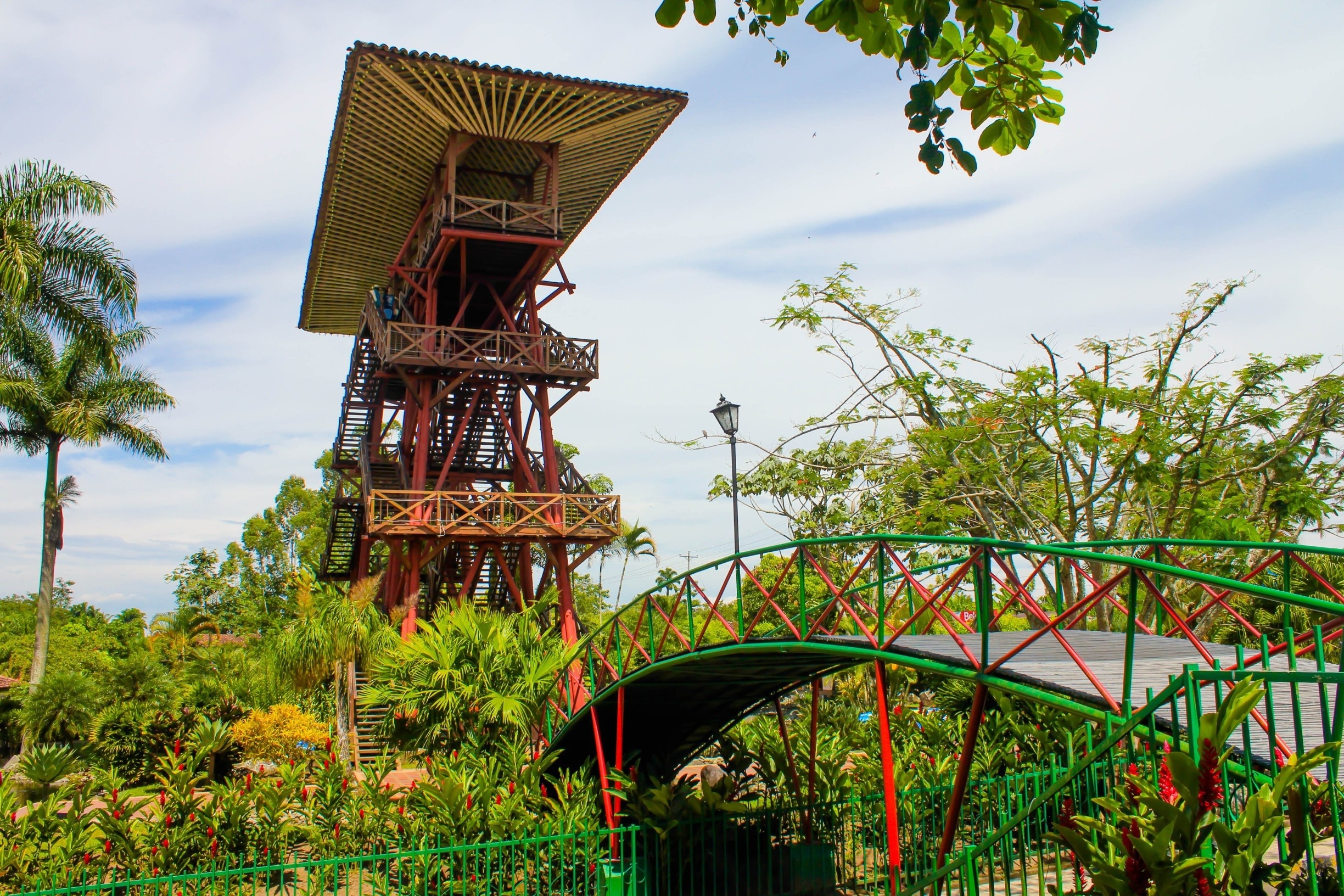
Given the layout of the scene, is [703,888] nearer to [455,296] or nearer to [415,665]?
[415,665]

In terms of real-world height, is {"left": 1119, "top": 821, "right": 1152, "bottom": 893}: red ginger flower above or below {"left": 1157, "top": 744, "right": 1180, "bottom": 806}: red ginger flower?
below

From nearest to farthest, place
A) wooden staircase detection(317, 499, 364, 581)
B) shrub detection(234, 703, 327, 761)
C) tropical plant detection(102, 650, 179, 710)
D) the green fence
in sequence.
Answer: the green fence, shrub detection(234, 703, 327, 761), tropical plant detection(102, 650, 179, 710), wooden staircase detection(317, 499, 364, 581)

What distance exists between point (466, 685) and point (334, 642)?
209 inches

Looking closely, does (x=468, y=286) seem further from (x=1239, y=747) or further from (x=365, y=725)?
(x=1239, y=747)

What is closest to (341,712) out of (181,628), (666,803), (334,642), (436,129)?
(334,642)

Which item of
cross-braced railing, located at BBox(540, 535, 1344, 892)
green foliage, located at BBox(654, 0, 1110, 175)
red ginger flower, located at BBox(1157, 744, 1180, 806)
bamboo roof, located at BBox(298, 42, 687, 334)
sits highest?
bamboo roof, located at BBox(298, 42, 687, 334)

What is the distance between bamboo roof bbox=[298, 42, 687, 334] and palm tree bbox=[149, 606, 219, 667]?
45.6 ft

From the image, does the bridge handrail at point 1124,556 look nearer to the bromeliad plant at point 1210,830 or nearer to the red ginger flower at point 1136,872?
the bromeliad plant at point 1210,830

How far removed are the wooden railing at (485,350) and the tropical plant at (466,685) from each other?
26.7 ft

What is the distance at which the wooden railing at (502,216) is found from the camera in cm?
2177

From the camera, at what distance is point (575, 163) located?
23672mm

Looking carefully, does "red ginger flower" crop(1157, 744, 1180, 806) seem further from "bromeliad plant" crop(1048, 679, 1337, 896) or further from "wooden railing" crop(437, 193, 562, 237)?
"wooden railing" crop(437, 193, 562, 237)

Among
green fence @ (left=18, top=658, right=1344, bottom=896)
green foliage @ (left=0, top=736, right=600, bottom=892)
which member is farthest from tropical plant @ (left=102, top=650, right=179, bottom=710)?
green fence @ (left=18, top=658, right=1344, bottom=896)

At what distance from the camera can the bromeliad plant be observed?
4176mm
